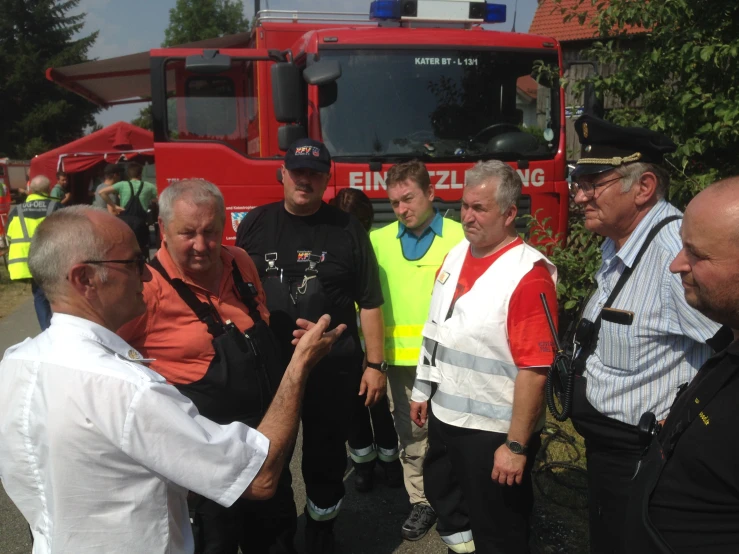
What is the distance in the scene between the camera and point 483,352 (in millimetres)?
2500

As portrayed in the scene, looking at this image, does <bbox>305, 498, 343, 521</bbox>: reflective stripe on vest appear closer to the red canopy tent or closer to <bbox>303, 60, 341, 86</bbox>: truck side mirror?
<bbox>303, 60, 341, 86</bbox>: truck side mirror

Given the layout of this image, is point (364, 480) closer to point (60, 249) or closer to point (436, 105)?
point (60, 249)

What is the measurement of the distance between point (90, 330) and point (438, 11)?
5093 millimetres

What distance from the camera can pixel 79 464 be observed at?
1.49 m

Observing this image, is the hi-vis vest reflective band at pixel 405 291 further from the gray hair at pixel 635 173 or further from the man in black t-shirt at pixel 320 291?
the gray hair at pixel 635 173

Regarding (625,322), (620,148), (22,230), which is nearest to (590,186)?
(620,148)

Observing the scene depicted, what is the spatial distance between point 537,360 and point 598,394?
256 millimetres

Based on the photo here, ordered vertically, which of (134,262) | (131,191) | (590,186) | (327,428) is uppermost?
(590,186)

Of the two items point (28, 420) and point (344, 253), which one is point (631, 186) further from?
point (28, 420)

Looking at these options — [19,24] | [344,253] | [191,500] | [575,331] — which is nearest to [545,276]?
[575,331]

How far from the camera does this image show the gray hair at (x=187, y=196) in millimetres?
2459

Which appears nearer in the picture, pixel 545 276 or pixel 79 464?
pixel 79 464

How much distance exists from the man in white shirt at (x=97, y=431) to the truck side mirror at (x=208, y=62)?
3349 millimetres

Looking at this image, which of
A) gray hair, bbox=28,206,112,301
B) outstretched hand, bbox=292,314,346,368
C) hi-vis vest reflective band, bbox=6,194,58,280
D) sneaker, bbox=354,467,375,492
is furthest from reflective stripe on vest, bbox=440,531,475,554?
hi-vis vest reflective band, bbox=6,194,58,280
